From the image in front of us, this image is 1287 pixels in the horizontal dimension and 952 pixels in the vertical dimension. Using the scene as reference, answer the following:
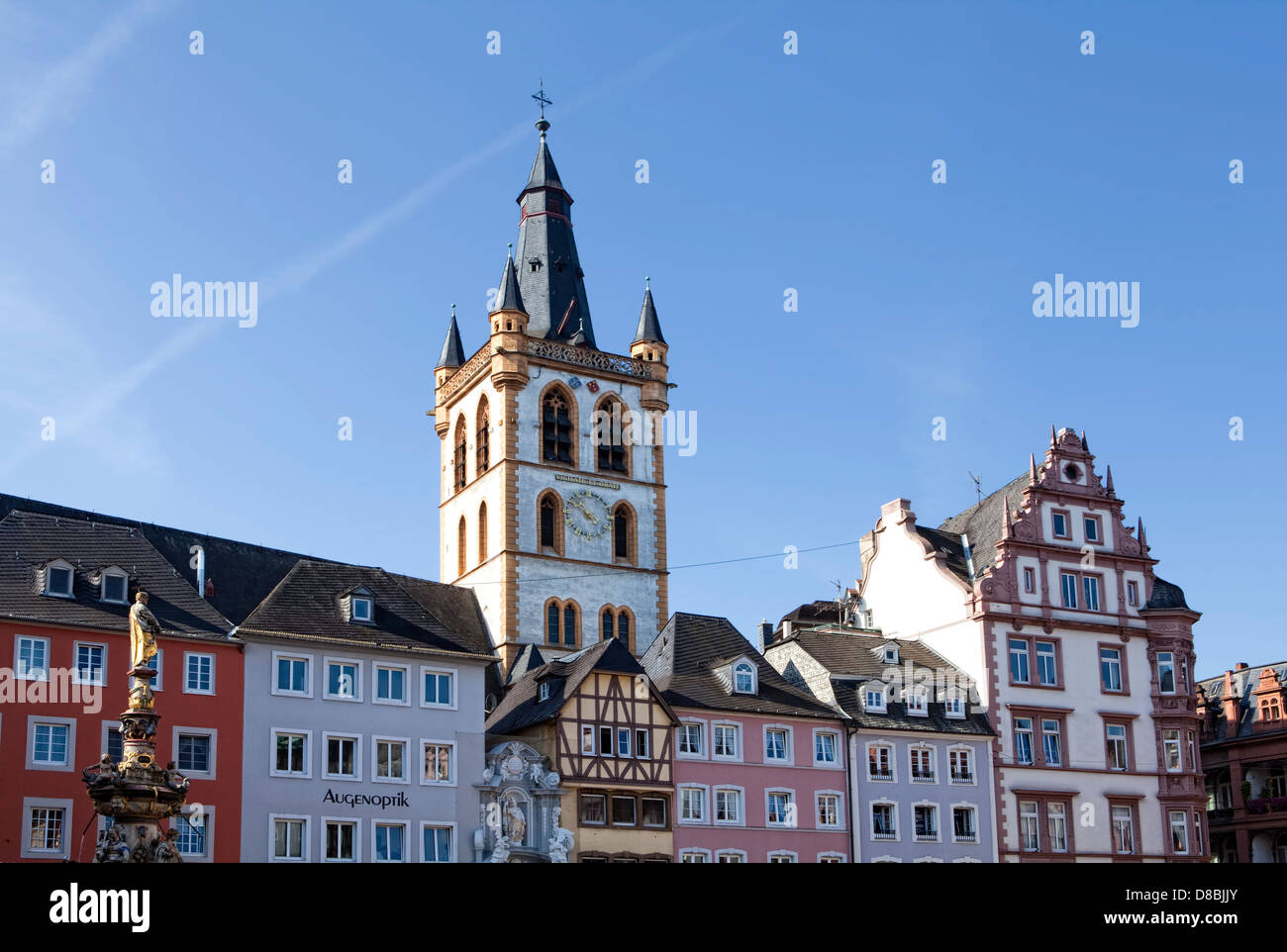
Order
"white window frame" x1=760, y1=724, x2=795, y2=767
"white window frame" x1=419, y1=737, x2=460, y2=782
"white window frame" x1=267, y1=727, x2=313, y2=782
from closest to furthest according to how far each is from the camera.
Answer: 1. "white window frame" x1=267, y1=727, x2=313, y2=782
2. "white window frame" x1=419, y1=737, x2=460, y2=782
3. "white window frame" x1=760, y1=724, x2=795, y2=767

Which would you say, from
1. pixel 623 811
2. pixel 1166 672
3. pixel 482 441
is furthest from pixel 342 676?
pixel 1166 672

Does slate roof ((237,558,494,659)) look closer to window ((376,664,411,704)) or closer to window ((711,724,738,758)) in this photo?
window ((376,664,411,704))

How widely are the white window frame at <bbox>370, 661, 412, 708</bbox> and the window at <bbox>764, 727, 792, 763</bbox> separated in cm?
1414

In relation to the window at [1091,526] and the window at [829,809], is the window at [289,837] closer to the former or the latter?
the window at [829,809]

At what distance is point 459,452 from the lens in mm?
85812

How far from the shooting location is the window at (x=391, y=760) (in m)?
53.4

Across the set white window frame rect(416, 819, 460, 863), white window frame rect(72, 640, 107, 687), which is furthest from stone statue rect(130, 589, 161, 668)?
white window frame rect(416, 819, 460, 863)

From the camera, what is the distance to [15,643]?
4822cm

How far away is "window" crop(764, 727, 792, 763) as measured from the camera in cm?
6062

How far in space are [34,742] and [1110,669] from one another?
142 ft

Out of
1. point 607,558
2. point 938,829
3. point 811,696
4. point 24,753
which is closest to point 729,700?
point 811,696

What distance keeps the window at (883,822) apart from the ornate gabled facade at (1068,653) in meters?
4.85
